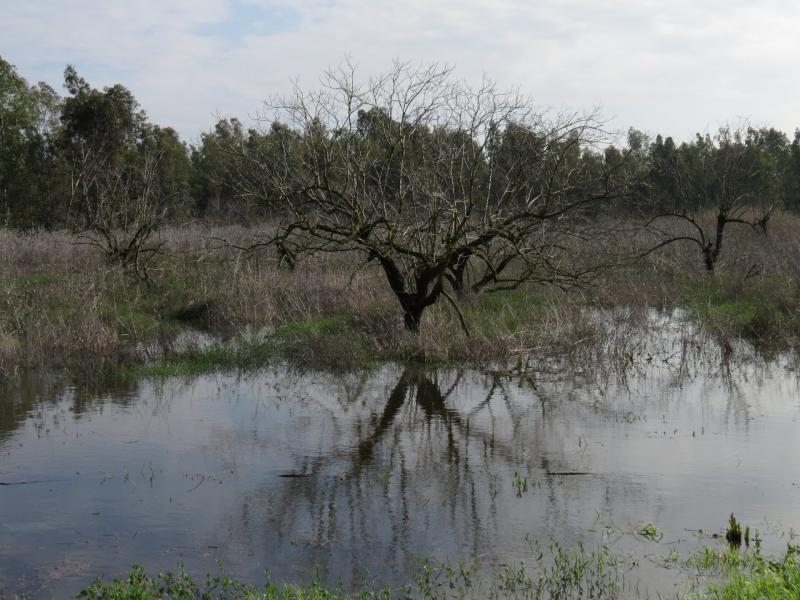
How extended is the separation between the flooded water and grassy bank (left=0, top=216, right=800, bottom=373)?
916mm

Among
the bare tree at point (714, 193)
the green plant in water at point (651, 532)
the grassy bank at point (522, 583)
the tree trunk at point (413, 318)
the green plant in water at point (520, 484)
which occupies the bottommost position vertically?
the grassy bank at point (522, 583)

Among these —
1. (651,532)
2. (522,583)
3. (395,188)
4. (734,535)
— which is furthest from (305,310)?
(522,583)

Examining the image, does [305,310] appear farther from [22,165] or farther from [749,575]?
[22,165]

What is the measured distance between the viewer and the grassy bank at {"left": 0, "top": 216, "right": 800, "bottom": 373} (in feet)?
46.6

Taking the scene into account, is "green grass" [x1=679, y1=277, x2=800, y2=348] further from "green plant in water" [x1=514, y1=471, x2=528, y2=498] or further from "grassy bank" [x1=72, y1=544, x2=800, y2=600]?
"grassy bank" [x1=72, y1=544, x2=800, y2=600]

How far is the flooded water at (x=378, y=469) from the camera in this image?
678 cm

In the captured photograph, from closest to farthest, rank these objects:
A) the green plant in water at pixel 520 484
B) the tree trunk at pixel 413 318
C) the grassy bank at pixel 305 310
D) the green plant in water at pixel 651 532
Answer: the green plant in water at pixel 651 532, the green plant in water at pixel 520 484, the grassy bank at pixel 305 310, the tree trunk at pixel 413 318

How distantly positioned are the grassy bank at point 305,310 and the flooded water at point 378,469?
3.01 ft

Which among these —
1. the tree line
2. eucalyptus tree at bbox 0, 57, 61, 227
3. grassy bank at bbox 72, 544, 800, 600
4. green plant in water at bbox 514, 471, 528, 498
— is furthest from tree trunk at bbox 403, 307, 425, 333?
eucalyptus tree at bbox 0, 57, 61, 227

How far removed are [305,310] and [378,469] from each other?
8.70 meters

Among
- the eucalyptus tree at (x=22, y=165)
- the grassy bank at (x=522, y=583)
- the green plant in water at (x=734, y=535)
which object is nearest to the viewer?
the grassy bank at (x=522, y=583)

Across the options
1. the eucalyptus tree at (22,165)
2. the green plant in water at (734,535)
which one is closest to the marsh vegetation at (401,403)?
the green plant in water at (734,535)

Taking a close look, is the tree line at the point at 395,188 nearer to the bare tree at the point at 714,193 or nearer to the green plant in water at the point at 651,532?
the bare tree at the point at 714,193

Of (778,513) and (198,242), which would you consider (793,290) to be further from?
(198,242)
